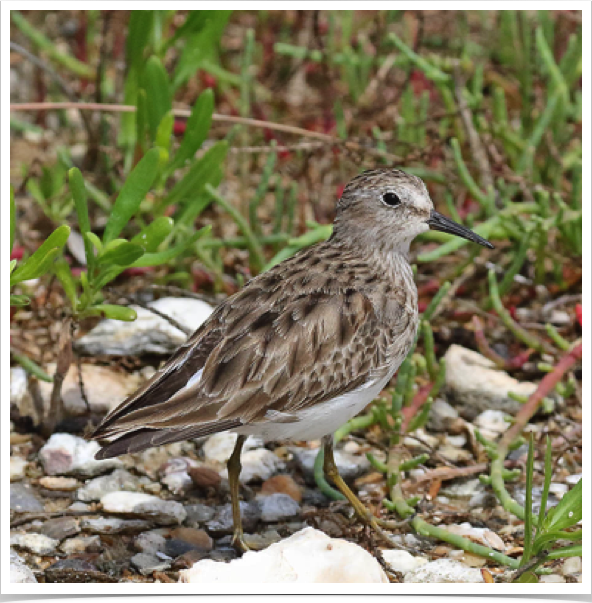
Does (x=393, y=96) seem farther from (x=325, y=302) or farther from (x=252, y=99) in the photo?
(x=325, y=302)

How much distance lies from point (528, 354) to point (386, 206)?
1.45 metres

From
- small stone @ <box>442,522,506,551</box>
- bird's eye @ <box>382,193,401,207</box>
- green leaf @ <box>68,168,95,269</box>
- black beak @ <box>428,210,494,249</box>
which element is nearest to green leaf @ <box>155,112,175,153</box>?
green leaf @ <box>68,168,95,269</box>

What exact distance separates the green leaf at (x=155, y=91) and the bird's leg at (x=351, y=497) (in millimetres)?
2009

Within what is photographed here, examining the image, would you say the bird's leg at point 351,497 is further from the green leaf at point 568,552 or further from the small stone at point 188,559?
the green leaf at point 568,552

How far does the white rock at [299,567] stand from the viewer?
141 inches

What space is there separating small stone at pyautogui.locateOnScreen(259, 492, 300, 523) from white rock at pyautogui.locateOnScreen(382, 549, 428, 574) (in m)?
0.48

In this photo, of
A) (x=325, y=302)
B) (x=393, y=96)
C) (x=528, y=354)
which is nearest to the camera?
(x=325, y=302)

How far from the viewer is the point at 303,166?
623 cm

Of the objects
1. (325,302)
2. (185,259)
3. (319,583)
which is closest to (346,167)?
(185,259)

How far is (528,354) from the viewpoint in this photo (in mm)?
5305

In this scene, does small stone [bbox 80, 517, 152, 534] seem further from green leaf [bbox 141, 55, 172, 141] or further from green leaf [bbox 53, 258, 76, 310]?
green leaf [bbox 141, 55, 172, 141]

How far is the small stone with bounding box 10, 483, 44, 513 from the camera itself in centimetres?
440

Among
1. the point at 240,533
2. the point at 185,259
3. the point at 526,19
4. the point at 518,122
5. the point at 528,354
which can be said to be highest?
the point at 526,19

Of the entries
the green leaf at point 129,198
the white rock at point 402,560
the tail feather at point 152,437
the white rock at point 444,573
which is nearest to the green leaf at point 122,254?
the green leaf at point 129,198
